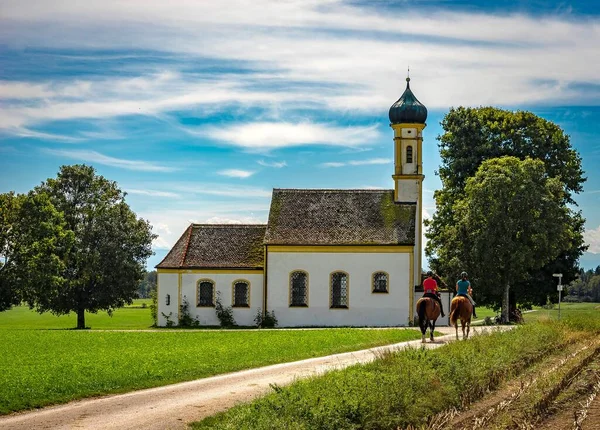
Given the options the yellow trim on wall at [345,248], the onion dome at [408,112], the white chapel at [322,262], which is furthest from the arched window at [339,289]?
the onion dome at [408,112]

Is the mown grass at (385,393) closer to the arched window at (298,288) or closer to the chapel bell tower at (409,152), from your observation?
the arched window at (298,288)

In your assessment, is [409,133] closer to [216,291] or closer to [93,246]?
[216,291]

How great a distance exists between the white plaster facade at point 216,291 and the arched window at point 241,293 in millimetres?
199

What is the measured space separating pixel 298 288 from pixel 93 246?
1591 cm

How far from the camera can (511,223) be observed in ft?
153

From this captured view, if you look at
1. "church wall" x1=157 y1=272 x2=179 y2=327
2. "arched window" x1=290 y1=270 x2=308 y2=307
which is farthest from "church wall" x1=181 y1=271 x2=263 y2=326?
"arched window" x1=290 y1=270 x2=308 y2=307

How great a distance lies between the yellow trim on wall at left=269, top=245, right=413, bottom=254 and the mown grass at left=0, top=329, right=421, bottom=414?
13173mm

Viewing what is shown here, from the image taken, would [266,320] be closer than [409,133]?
Yes

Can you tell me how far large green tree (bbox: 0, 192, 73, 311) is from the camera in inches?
Answer: 2085

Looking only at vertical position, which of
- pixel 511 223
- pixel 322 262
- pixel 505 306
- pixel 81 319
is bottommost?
pixel 81 319

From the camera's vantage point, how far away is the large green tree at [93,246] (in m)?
58.1

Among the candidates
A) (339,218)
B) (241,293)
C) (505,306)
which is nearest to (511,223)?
(505,306)

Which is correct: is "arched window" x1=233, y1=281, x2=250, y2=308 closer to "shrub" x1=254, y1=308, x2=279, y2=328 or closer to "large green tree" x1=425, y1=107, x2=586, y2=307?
"shrub" x1=254, y1=308, x2=279, y2=328

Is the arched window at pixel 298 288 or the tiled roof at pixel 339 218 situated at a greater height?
the tiled roof at pixel 339 218
